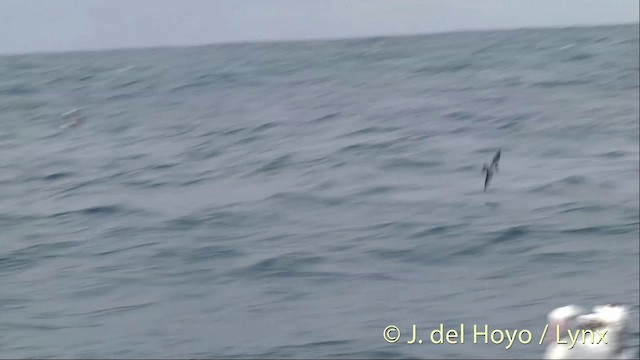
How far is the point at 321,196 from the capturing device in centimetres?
511

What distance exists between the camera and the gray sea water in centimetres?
461

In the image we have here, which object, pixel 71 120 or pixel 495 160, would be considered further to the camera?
pixel 71 120

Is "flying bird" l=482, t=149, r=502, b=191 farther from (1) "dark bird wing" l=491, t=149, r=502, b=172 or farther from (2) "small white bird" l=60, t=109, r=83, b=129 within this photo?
(2) "small white bird" l=60, t=109, r=83, b=129

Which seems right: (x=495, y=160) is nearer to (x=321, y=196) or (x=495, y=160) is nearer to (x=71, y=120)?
(x=321, y=196)

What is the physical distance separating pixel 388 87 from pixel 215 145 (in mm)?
1167

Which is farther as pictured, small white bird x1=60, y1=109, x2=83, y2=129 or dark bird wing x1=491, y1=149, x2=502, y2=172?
small white bird x1=60, y1=109, x2=83, y2=129

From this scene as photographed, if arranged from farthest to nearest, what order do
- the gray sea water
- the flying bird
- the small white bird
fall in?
the small white bird, the flying bird, the gray sea water

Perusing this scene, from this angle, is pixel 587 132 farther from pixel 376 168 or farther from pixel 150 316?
pixel 150 316

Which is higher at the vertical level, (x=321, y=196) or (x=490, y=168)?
(x=490, y=168)

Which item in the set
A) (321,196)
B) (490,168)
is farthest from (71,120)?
(490,168)

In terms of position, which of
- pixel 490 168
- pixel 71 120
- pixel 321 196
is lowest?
pixel 321 196

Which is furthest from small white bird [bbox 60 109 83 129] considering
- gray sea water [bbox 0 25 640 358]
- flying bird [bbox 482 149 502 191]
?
flying bird [bbox 482 149 502 191]

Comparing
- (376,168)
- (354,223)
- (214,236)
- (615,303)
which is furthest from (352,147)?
(615,303)

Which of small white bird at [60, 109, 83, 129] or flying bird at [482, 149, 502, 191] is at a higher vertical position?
small white bird at [60, 109, 83, 129]
